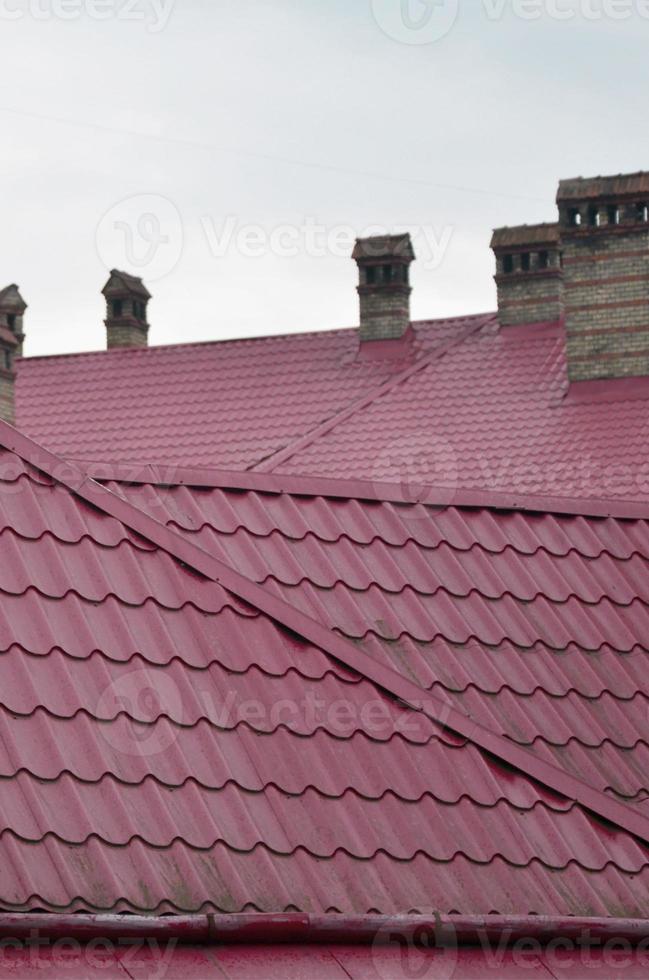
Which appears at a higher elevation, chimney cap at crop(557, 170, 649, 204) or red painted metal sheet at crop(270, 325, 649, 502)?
chimney cap at crop(557, 170, 649, 204)

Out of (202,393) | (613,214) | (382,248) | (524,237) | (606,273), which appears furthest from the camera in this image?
(382,248)

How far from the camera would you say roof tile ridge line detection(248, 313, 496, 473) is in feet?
59.9

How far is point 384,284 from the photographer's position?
22484mm

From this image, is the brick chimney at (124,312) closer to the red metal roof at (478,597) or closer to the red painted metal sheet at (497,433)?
the red painted metal sheet at (497,433)

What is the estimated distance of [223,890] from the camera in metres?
6.09

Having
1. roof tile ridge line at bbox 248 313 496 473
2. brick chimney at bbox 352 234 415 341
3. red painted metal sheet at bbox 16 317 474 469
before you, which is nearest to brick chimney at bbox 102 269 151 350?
red painted metal sheet at bbox 16 317 474 469

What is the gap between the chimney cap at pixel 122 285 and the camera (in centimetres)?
2731

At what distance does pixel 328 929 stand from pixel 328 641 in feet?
6.06

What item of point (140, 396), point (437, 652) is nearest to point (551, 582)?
point (437, 652)

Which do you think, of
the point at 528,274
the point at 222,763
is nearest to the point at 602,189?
the point at 528,274

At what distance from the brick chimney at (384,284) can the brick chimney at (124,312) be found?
210 inches

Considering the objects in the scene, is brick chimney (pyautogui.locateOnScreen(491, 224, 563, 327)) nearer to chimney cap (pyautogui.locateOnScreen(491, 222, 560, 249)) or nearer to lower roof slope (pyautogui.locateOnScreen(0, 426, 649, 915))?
chimney cap (pyautogui.locateOnScreen(491, 222, 560, 249))

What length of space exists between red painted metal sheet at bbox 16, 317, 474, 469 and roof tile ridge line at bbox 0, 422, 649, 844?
420 inches

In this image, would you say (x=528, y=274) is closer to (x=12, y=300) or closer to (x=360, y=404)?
(x=360, y=404)
